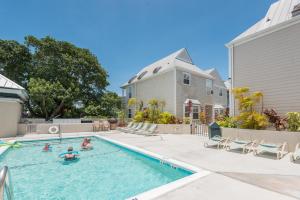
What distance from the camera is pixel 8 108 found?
13.6 m

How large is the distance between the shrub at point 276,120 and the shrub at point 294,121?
463mm

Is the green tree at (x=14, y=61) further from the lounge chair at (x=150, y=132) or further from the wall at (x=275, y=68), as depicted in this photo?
the wall at (x=275, y=68)

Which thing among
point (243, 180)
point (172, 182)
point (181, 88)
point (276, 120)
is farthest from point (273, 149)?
point (181, 88)

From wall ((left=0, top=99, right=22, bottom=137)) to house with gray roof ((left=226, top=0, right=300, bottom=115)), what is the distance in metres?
17.3

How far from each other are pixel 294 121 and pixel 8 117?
1922cm

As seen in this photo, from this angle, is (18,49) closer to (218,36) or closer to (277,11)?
(218,36)

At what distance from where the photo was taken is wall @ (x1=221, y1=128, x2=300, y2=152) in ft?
26.0

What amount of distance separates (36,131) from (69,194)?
512 inches

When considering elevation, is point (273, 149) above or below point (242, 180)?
above

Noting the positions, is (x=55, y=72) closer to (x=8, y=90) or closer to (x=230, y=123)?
(x=8, y=90)

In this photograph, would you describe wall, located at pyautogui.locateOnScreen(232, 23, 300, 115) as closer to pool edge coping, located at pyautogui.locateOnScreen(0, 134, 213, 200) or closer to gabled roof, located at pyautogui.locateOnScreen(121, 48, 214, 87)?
gabled roof, located at pyautogui.locateOnScreen(121, 48, 214, 87)

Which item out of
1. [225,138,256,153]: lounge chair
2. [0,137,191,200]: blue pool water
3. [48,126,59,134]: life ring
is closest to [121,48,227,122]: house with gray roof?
[225,138,256,153]: lounge chair

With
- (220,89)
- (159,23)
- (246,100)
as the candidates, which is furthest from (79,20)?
(220,89)

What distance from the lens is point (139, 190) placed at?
530cm
